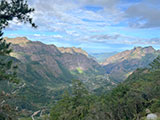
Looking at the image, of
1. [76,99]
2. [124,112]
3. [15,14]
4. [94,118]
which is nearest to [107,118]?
[94,118]

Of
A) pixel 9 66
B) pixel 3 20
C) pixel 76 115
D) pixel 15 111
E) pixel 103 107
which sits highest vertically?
pixel 3 20

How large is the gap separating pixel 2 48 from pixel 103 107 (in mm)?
38055

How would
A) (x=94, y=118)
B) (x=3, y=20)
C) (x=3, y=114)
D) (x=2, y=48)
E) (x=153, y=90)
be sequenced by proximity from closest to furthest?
(x=3, y=114) < (x=3, y=20) < (x=2, y=48) < (x=94, y=118) < (x=153, y=90)

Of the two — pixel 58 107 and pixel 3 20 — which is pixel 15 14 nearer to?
pixel 3 20

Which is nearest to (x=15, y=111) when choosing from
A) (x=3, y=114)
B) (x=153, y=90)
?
(x=3, y=114)

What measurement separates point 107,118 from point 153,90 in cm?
2241

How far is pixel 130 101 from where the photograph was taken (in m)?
54.4

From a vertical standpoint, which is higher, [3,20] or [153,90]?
[3,20]

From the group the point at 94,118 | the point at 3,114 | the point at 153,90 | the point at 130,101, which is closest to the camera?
the point at 3,114

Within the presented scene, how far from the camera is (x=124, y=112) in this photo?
5553 centimetres

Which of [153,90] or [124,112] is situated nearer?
[124,112]

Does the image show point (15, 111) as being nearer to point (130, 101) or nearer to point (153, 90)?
point (130, 101)

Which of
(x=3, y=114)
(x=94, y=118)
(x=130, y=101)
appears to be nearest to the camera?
(x=3, y=114)

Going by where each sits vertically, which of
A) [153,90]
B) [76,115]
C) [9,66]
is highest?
[9,66]
